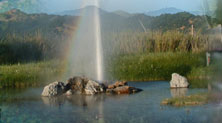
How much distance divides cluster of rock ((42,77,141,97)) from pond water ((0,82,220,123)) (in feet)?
1.62

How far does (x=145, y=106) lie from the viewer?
13289 millimetres

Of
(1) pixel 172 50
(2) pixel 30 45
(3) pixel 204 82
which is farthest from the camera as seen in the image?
(2) pixel 30 45

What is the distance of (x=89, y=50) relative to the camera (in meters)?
21.9

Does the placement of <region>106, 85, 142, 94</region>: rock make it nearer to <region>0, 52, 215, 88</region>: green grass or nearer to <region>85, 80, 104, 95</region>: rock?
<region>85, 80, 104, 95</region>: rock

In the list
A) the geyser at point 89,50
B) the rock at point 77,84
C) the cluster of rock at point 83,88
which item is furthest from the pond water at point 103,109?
the geyser at point 89,50

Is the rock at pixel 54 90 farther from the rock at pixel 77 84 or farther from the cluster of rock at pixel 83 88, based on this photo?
the rock at pixel 77 84

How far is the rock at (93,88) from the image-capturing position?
16.5 m

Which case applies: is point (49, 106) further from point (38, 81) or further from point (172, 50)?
point (172, 50)

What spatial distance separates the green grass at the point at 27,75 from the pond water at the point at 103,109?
3844 millimetres

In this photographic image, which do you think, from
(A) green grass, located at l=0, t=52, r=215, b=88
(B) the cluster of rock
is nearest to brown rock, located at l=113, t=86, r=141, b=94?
(B) the cluster of rock

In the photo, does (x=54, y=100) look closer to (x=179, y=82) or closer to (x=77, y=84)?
(x=77, y=84)

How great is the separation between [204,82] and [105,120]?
8.74 metres

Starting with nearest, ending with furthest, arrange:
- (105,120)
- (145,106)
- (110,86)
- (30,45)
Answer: (105,120) < (145,106) < (110,86) < (30,45)

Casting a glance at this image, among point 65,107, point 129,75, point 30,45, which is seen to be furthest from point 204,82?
point 30,45
